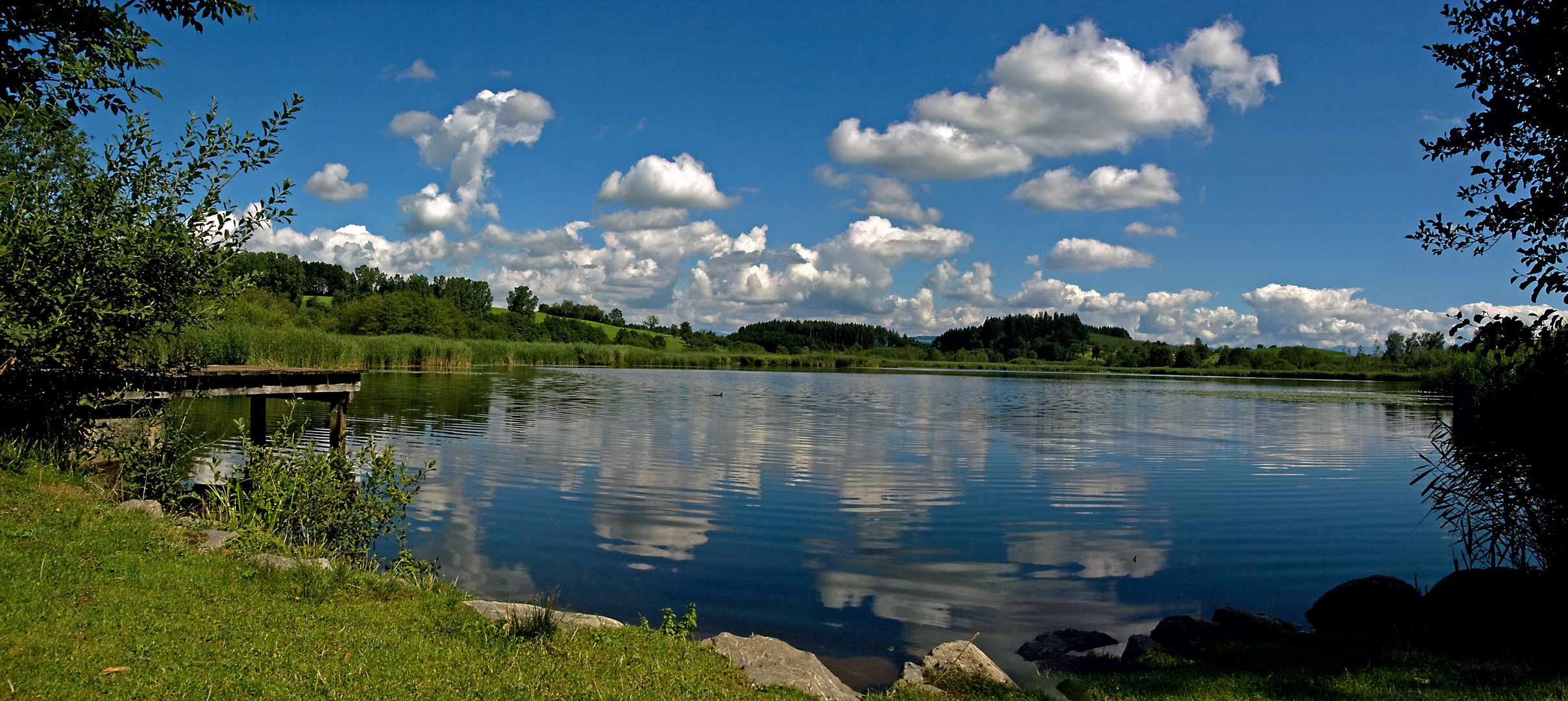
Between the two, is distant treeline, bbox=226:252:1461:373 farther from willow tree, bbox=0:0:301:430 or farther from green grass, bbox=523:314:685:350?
willow tree, bbox=0:0:301:430

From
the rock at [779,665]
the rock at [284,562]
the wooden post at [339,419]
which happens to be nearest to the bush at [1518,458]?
the rock at [779,665]

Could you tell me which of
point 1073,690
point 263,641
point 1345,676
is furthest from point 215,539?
point 1345,676

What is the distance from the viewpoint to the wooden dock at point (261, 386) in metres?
12.1

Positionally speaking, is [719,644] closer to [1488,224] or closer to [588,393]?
[1488,224]

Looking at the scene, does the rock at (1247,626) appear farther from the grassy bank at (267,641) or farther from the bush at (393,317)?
the bush at (393,317)

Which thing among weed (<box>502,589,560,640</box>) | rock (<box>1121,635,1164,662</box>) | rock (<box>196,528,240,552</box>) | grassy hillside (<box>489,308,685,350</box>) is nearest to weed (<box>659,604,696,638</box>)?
weed (<box>502,589,560,640</box>)

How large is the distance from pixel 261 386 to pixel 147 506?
5.86 m

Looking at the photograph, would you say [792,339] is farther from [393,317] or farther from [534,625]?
[534,625]

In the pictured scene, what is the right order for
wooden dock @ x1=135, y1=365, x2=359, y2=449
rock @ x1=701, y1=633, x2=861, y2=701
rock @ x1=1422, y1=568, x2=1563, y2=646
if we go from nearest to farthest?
rock @ x1=701, y1=633, x2=861, y2=701, rock @ x1=1422, y1=568, x2=1563, y2=646, wooden dock @ x1=135, y1=365, x2=359, y2=449

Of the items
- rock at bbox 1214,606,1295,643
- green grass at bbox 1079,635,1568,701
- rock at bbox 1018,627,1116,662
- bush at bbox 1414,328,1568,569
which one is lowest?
rock at bbox 1018,627,1116,662

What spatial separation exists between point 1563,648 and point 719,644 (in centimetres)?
719

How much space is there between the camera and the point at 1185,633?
7.95 meters

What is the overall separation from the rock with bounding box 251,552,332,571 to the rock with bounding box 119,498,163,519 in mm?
2135

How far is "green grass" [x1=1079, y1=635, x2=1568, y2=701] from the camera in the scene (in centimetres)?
604
